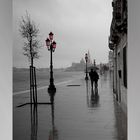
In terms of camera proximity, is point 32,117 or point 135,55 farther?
point 32,117

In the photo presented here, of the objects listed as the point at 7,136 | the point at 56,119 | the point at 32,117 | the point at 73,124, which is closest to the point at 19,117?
the point at 32,117

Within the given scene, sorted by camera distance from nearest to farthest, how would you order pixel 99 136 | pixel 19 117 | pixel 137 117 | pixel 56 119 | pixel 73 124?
1. pixel 137 117
2. pixel 99 136
3. pixel 73 124
4. pixel 56 119
5. pixel 19 117

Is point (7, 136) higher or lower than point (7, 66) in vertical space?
lower

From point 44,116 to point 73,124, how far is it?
2.17 meters

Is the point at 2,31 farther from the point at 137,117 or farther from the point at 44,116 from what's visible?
the point at 44,116

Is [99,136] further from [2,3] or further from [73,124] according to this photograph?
[2,3]

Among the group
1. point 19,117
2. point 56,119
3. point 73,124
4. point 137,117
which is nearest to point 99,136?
point 73,124

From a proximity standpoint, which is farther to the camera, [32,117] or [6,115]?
[32,117]

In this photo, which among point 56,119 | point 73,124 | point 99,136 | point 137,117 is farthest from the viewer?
point 56,119

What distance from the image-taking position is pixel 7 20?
409 centimetres

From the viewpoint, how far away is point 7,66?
13.4 feet

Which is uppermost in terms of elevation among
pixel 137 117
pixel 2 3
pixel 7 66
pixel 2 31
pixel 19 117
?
pixel 2 3

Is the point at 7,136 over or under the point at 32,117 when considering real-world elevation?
over

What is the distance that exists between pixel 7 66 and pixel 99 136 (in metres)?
4.10
